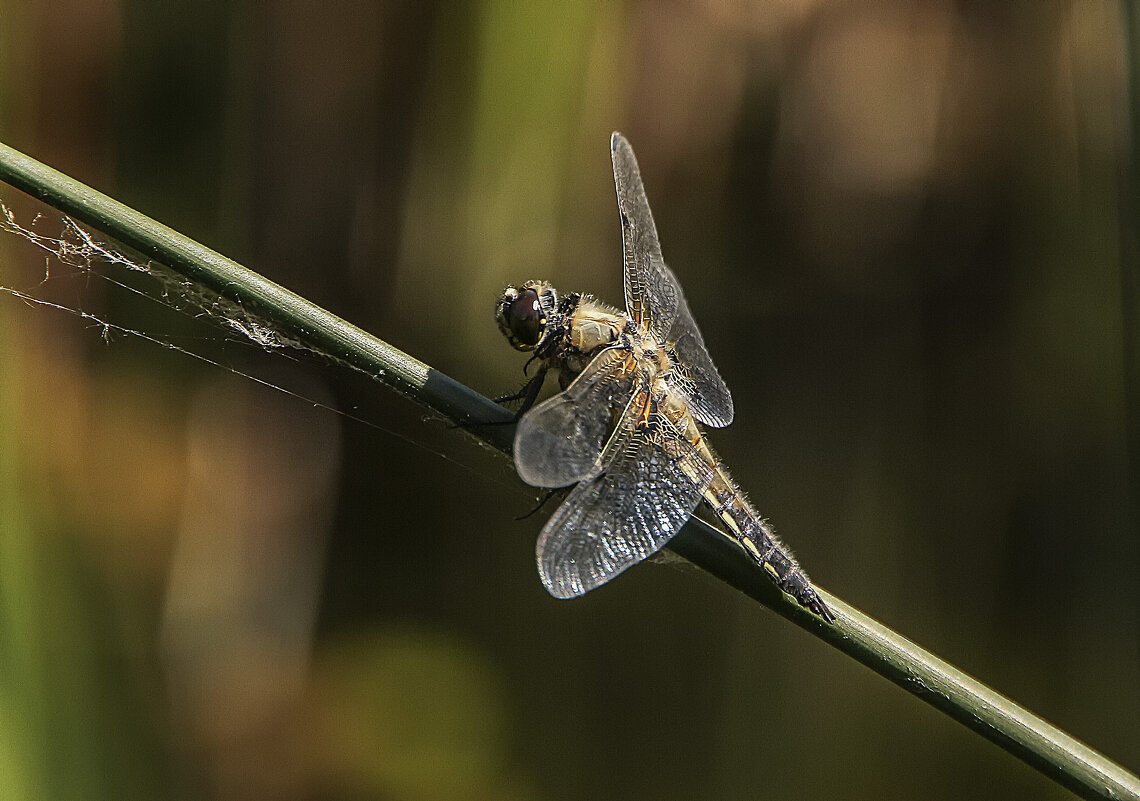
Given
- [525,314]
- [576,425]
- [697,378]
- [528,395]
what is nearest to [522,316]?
[525,314]

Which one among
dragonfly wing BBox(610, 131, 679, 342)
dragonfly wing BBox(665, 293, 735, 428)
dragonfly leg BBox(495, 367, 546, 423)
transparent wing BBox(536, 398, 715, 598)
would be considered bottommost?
transparent wing BBox(536, 398, 715, 598)

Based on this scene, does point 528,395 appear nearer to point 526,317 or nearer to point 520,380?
point 526,317

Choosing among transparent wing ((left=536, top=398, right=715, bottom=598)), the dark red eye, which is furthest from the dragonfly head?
transparent wing ((left=536, top=398, right=715, bottom=598))

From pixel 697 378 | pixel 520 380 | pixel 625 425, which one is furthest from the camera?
pixel 520 380

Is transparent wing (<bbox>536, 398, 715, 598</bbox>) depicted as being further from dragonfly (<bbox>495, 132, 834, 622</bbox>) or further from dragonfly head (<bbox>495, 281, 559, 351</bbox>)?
dragonfly head (<bbox>495, 281, 559, 351</bbox>)

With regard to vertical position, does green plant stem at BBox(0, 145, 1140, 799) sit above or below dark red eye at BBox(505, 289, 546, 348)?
below

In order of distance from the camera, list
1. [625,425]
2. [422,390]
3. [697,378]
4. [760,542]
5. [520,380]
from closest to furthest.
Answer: [422,390], [760,542], [625,425], [697,378], [520,380]

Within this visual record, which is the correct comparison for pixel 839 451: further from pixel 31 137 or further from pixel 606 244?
pixel 31 137
